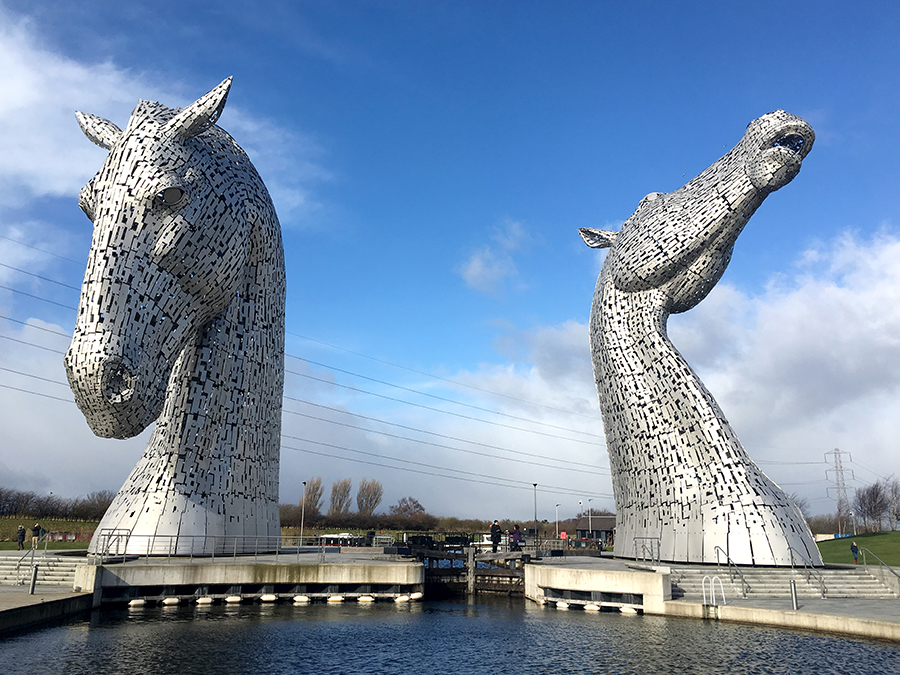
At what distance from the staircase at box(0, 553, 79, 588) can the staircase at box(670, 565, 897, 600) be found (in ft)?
43.3

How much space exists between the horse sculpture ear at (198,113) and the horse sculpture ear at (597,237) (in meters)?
12.0

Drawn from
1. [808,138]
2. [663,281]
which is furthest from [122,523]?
[808,138]

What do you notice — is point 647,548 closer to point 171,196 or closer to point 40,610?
point 40,610

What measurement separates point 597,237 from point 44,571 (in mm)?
17708

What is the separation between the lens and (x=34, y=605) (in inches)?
447

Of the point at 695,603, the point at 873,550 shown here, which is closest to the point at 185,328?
the point at 695,603

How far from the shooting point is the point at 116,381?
1320 centimetres

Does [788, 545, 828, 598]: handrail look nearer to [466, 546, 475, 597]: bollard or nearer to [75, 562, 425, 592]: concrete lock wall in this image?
[466, 546, 475, 597]: bollard

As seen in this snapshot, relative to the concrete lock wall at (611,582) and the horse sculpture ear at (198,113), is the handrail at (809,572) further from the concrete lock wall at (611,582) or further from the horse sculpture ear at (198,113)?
the horse sculpture ear at (198,113)

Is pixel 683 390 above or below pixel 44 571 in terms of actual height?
above

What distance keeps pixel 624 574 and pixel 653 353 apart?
20.7 ft

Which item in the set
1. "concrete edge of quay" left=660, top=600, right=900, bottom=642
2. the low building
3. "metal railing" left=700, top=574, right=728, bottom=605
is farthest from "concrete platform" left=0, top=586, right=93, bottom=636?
the low building

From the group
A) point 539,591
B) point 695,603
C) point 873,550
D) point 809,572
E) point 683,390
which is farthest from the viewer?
point 873,550

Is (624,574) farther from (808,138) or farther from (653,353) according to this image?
(808,138)
